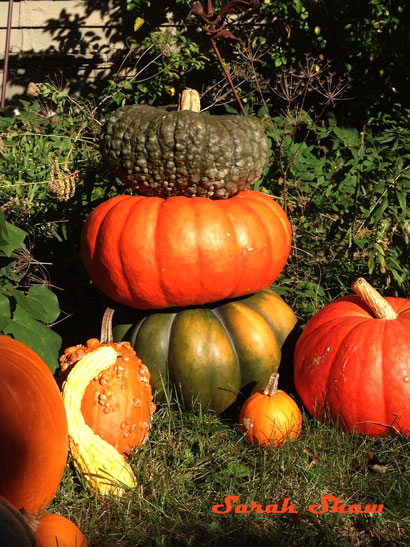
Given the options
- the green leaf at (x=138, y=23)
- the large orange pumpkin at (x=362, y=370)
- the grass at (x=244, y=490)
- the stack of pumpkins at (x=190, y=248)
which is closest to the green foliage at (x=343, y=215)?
the large orange pumpkin at (x=362, y=370)

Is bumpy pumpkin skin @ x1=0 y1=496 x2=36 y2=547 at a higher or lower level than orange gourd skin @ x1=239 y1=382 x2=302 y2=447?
higher

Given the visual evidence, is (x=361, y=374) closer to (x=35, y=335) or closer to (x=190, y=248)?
(x=190, y=248)

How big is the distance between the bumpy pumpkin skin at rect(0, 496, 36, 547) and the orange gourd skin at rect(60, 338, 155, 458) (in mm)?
839

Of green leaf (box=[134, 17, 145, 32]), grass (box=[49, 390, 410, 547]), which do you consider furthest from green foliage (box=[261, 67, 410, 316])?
green leaf (box=[134, 17, 145, 32])

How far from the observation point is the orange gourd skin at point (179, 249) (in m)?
2.72

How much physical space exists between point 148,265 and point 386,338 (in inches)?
43.4

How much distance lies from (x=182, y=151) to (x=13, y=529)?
5.90ft

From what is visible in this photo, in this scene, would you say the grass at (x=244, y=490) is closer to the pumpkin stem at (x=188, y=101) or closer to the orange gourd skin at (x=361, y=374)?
the orange gourd skin at (x=361, y=374)

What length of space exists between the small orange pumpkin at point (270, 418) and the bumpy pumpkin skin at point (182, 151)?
0.98m

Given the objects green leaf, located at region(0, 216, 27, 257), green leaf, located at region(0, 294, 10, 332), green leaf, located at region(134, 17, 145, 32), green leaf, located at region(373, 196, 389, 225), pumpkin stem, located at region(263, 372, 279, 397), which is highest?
green leaf, located at region(134, 17, 145, 32)

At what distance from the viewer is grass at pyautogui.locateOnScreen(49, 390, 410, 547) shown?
6.42 feet

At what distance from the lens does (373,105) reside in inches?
207

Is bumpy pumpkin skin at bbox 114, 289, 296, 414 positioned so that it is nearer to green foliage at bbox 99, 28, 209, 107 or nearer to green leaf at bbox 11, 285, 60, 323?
green leaf at bbox 11, 285, 60, 323

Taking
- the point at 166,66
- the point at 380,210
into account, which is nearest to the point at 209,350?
the point at 380,210
